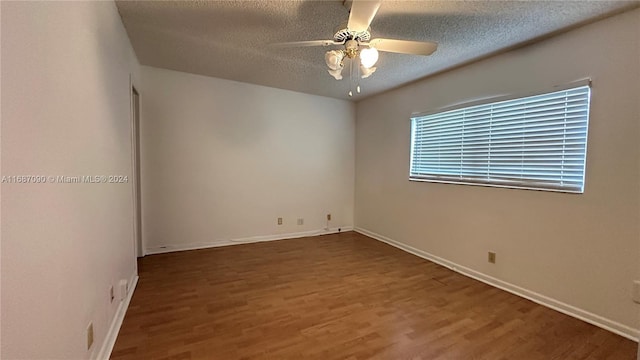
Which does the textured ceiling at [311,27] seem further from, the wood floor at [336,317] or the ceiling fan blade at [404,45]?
the wood floor at [336,317]

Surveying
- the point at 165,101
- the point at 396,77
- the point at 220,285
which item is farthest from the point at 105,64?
the point at 396,77

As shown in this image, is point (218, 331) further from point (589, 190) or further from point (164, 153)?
point (589, 190)

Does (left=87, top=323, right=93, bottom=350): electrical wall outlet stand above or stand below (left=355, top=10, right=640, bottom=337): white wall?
below

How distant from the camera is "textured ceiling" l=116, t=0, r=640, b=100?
1.98 meters

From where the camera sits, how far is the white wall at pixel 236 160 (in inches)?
140

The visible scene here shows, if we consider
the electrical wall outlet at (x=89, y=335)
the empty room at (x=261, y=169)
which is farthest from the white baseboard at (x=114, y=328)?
the electrical wall outlet at (x=89, y=335)

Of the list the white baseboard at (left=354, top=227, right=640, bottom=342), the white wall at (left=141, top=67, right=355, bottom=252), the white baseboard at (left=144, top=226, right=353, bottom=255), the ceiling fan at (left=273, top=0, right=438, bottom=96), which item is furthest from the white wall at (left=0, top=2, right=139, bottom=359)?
the white baseboard at (left=354, top=227, right=640, bottom=342)

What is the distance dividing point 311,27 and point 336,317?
2.39 metres

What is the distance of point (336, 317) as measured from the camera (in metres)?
2.17

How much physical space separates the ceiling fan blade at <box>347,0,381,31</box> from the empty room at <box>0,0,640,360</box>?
2 cm

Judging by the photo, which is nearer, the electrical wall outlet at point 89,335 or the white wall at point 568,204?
the electrical wall outlet at point 89,335

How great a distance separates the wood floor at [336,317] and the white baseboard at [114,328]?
41 mm

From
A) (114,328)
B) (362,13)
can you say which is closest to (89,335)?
(114,328)

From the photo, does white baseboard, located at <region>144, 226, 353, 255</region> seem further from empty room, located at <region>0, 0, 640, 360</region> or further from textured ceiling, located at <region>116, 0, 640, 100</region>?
textured ceiling, located at <region>116, 0, 640, 100</region>
